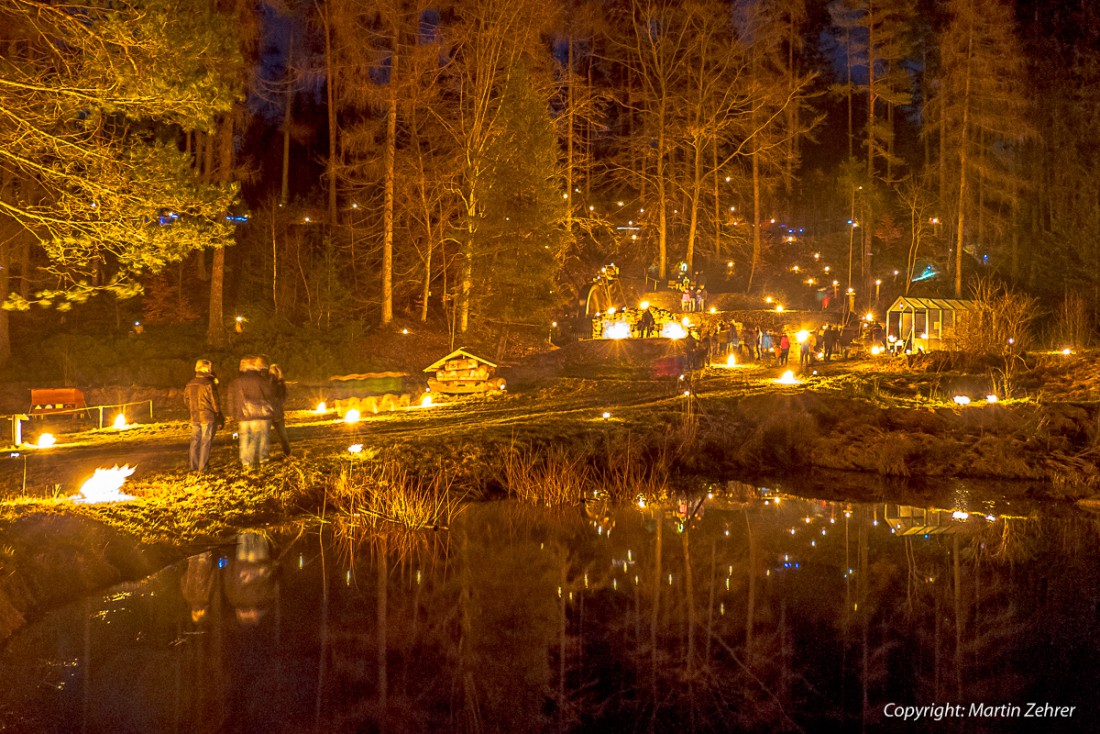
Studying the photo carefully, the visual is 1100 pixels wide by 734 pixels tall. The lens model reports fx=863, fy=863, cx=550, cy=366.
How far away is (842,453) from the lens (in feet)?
53.0

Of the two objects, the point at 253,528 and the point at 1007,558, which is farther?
the point at 253,528

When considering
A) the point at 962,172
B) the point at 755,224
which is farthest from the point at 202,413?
the point at 962,172

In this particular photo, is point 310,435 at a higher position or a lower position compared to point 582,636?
higher

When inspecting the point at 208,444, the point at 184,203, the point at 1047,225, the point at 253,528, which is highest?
the point at 1047,225

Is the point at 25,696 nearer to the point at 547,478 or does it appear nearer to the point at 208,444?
the point at 208,444

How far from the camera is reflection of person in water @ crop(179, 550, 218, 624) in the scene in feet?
27.0

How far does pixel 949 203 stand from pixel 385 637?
40769mm

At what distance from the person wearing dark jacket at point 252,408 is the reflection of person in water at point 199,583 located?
278 centimetres

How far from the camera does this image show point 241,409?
1233 centimetres

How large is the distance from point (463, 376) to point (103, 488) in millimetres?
12125

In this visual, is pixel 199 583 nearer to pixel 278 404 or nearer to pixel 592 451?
pixel 278 404

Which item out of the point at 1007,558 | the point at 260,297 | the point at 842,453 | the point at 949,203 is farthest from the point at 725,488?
the point at 949,203

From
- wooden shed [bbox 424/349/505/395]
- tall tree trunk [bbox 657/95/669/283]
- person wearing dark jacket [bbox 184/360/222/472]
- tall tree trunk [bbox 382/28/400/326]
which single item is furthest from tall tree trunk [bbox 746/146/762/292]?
person wearing dark jacket [bbox 184/360/222/472]

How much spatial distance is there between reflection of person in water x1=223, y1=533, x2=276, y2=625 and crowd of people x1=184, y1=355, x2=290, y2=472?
6.79 ft
